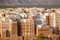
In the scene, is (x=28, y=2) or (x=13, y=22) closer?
(x=13, y=22)

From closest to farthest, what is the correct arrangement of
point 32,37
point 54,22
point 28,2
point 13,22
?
1. point 32,37
2. point 13,22
3. point 54,22
4. point 28,2

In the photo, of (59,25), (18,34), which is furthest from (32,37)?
(59,25)

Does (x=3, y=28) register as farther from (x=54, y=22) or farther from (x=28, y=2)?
(x=28, y=2)

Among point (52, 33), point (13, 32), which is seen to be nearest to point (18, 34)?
point (13, 32)

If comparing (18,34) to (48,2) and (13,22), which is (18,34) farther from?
(48,2)

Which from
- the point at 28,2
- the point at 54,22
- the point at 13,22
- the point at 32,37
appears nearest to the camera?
the point at 32,37

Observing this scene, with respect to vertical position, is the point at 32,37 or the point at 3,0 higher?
the point at 3,0

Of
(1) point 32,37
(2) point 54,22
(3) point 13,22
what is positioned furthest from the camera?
(2) point 54,22

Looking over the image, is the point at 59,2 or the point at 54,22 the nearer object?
the point at 54,22

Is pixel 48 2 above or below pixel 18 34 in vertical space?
above
